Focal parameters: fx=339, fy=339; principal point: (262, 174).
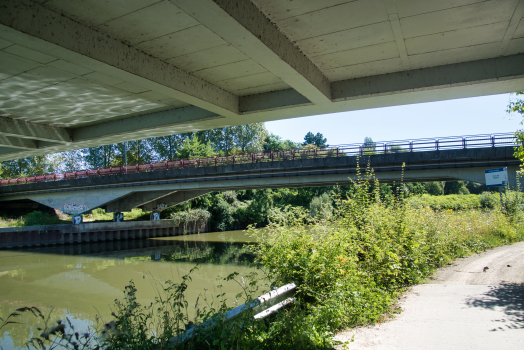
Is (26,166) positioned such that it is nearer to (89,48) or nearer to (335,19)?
(89,48)

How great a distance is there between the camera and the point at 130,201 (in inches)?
1250

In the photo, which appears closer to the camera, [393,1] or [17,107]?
[393,1]

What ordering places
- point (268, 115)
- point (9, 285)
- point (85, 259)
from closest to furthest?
point (268, 115) < point (9, 285) < point (85, 259)

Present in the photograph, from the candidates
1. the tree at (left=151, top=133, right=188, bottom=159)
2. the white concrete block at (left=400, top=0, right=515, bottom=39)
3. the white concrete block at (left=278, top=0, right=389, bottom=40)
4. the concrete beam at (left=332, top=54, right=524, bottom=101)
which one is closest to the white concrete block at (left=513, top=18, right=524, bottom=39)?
the white concrete block at (left=400, top=0, right=515, bottom=39)

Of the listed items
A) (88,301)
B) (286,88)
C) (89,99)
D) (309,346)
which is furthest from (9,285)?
(309,346)

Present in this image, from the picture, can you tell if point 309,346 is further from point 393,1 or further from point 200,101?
point 200,101

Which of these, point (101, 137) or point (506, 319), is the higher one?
point (101, 137)

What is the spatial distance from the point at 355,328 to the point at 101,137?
30.2ft

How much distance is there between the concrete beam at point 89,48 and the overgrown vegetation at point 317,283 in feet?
9.73

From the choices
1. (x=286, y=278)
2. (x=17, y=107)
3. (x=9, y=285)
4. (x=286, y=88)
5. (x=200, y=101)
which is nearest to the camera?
(x=286, y=278)

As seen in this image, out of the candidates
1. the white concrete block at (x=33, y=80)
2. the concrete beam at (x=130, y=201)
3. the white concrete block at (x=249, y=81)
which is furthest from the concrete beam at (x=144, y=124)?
the concrete beam at (x=130, y=201)

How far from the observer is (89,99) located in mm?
7949

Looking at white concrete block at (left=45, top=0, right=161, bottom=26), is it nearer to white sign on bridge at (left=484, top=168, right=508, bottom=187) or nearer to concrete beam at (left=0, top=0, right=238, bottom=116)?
concrete beam at (left=0, top=0, right=238, bottom=116)

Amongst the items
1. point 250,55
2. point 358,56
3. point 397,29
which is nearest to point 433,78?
point 358,56
